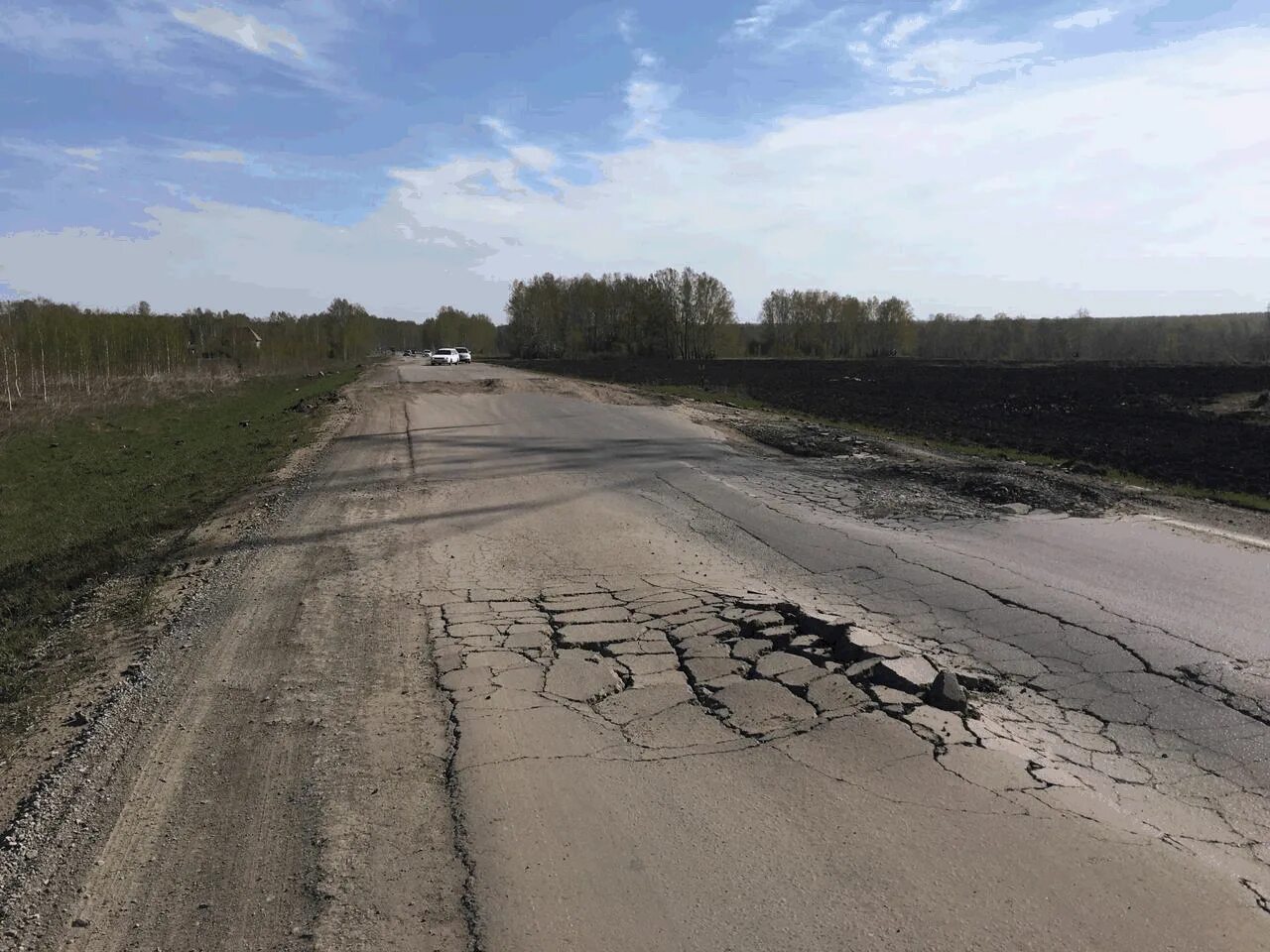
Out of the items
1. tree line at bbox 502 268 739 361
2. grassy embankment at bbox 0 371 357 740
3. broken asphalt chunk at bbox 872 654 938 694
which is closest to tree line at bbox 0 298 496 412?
grassy embankment at bbox 0 371 357 740

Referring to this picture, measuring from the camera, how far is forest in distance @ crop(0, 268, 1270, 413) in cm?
5288

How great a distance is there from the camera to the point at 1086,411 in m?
24.9

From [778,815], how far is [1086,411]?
25.5 meters

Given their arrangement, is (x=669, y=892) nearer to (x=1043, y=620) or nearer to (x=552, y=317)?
(x=1043, y=620)

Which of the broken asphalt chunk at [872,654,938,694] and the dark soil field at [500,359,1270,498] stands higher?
the dark soil field at [500,359,1270,498]

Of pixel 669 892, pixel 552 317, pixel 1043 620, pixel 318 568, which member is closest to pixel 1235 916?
pixel 669 892

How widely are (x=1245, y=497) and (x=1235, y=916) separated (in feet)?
32.3

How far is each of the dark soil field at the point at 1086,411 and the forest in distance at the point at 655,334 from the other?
20.6m

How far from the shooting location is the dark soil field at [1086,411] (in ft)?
48.9

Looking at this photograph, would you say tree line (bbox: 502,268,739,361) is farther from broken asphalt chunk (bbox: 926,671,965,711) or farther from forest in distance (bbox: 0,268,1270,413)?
broken asphalt chunk (bbox: 926,671,965,711)

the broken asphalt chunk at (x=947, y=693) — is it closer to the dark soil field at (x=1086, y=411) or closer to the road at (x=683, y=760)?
the road at (x=683, y=760)

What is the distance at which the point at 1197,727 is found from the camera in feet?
13.5

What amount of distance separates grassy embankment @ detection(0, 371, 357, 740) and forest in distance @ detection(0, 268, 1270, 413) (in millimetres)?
24981

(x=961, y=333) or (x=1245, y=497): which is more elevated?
(x=961, y=333)
